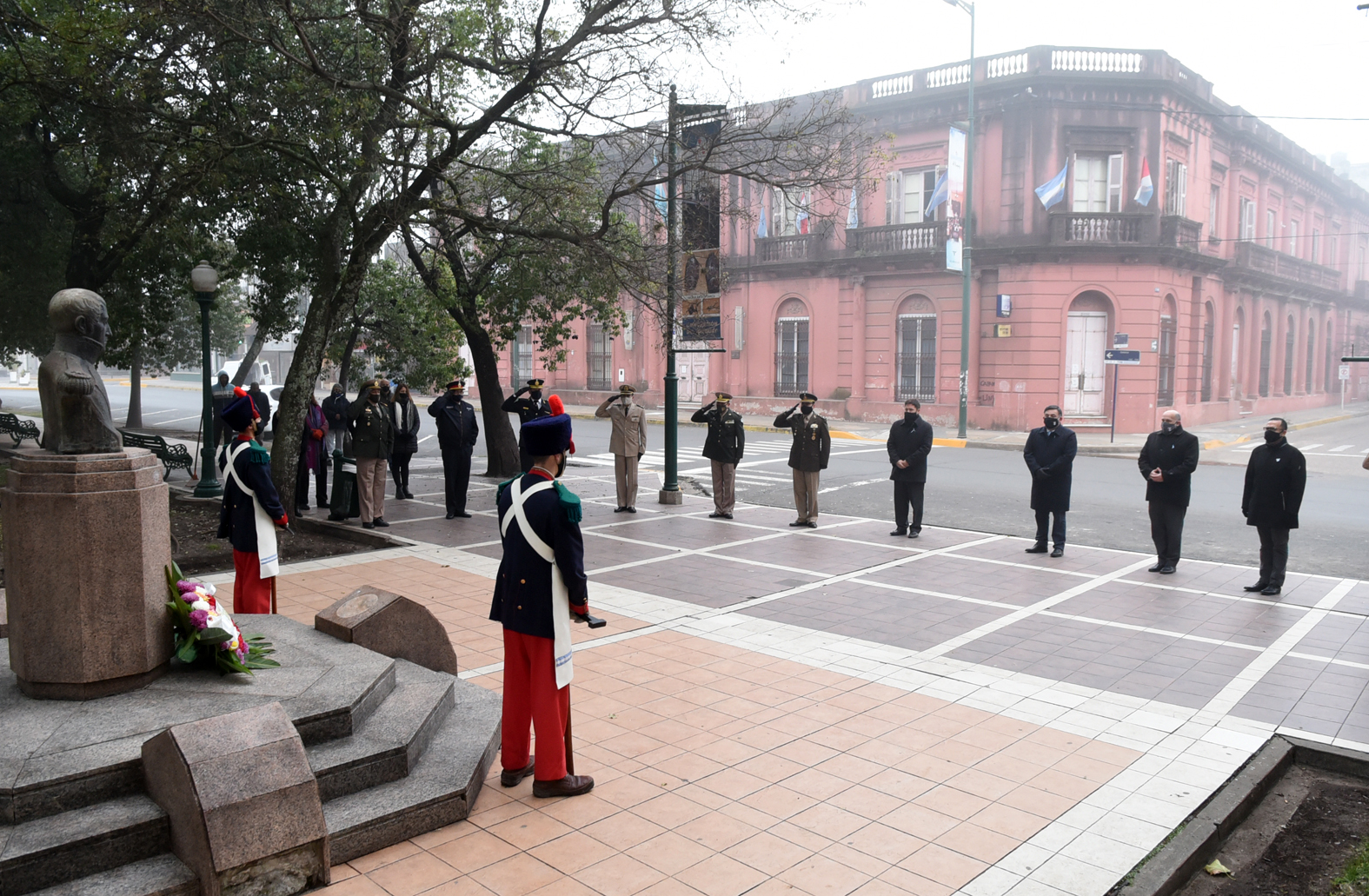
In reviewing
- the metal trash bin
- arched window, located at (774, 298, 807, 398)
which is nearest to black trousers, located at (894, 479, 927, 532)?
the metal trash bin

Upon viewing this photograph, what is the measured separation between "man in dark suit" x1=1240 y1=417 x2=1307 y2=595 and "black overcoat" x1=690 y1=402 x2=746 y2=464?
6.51 meters

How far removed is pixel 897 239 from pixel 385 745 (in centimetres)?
3014

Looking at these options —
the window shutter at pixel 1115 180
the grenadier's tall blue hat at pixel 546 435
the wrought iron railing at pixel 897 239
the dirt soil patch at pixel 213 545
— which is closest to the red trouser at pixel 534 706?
the grenadier's tall blue hat at pixel 546 435

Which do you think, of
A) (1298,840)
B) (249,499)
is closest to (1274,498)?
(1298,840)

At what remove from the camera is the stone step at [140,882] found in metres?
3.96

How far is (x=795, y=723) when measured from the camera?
20.6 feet

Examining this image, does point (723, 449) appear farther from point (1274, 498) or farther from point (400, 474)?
point (1274, 498)

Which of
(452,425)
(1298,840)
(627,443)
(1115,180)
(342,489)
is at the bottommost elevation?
(1298,840)

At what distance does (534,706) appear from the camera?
5.20m

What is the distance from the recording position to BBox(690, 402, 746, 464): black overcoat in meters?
14.6

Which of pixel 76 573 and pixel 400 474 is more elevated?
pixel 76 573

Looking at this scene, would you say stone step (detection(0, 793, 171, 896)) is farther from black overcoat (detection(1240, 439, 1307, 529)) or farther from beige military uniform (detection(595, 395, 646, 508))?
beige military uniform (detection(595, 395, 646, 508))

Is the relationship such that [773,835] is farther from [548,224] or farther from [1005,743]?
[548,224]

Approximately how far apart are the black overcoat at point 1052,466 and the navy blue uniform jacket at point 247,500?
836 cm
